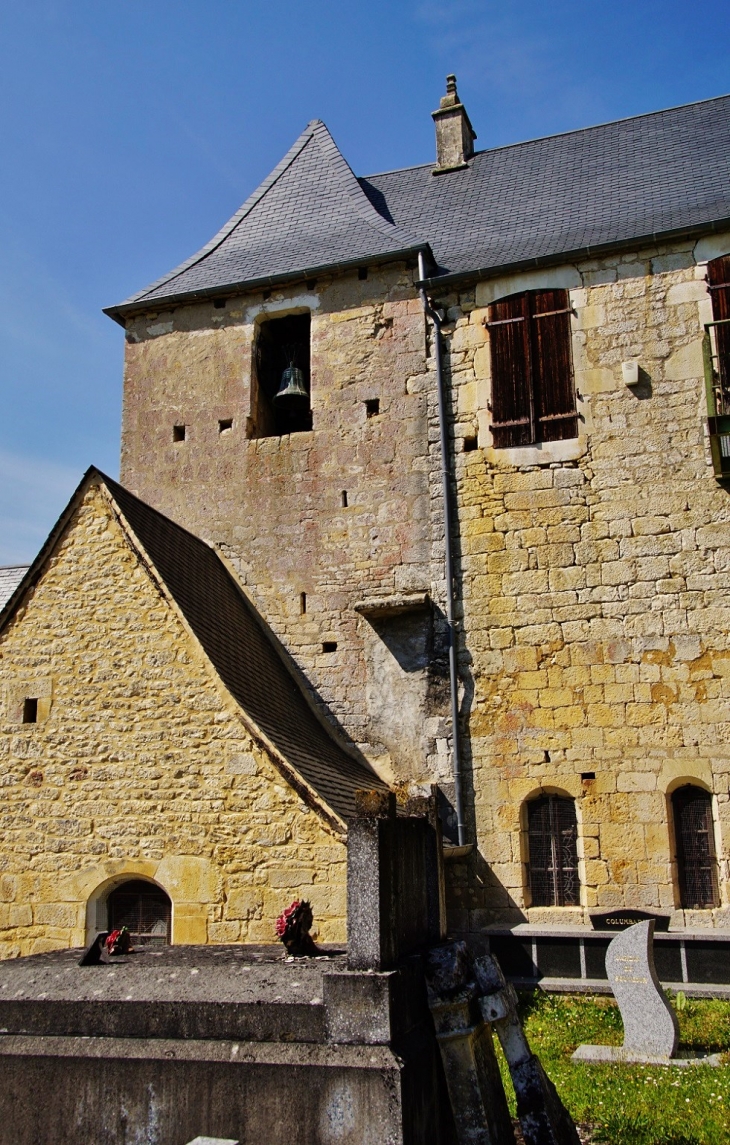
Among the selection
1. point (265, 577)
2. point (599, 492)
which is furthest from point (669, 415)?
point (265, 577)

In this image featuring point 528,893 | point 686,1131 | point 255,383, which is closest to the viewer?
point 686,1131

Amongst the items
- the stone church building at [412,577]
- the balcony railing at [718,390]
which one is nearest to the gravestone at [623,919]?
the stone church building at [412,577]

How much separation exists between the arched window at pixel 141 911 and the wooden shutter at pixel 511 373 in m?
5.63

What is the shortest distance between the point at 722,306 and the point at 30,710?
765cm

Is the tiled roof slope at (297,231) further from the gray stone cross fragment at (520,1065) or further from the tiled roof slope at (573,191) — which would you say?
the gray stone cross fragment at (520,1065)

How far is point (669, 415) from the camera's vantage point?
398 inches

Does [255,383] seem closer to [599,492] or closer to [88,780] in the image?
[599,492]

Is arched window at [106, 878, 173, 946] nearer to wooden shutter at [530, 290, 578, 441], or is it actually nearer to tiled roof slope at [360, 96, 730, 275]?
wooden shutter at [530, 290, 578, 441]

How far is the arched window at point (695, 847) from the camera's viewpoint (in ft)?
30.1

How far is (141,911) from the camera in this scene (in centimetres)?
830

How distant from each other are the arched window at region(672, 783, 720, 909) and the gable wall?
2.41 meters

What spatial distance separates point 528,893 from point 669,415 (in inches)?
194

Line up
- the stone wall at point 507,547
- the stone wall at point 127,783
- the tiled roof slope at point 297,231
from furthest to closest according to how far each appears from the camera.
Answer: the tiled roof slope at point 297,231, the stone wall at point 507,547, the stone wall at point 127,783

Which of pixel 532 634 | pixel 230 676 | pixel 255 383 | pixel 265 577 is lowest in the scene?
pixel 230 676
